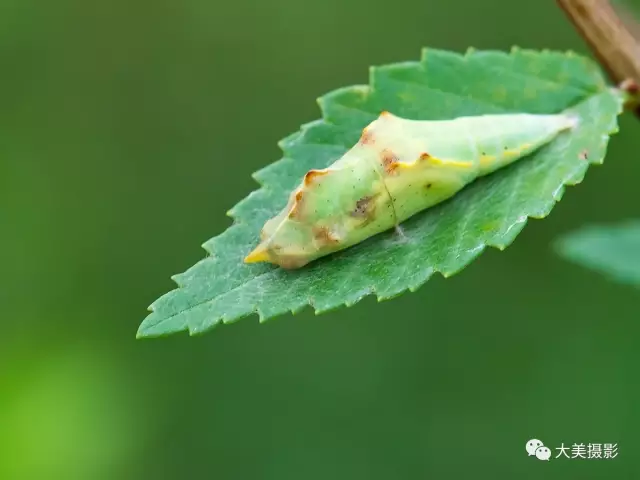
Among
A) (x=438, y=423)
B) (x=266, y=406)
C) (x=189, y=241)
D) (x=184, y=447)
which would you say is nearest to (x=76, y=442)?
(x=184, y=447)

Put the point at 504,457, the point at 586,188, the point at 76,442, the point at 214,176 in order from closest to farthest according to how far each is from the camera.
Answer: the point at 76,442
the point at 504,457
the point at 586,188
the point at 214,176

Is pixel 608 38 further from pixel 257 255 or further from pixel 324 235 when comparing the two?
pixel 257 255

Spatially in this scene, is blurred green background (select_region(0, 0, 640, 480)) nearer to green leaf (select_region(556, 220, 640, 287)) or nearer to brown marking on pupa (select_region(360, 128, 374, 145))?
green leaf (select_region(556, 220, 640, 287))

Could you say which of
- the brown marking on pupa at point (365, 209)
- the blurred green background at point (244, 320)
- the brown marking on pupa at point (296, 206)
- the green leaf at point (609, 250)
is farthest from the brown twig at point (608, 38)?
the blurred green background at point (244, 320)

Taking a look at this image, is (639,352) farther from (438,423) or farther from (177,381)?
(177,381)

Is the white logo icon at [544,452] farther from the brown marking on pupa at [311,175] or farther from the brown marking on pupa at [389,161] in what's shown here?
the brown marking on pupa at [311,175]

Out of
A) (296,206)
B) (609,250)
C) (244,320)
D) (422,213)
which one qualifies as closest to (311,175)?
(296,206)
